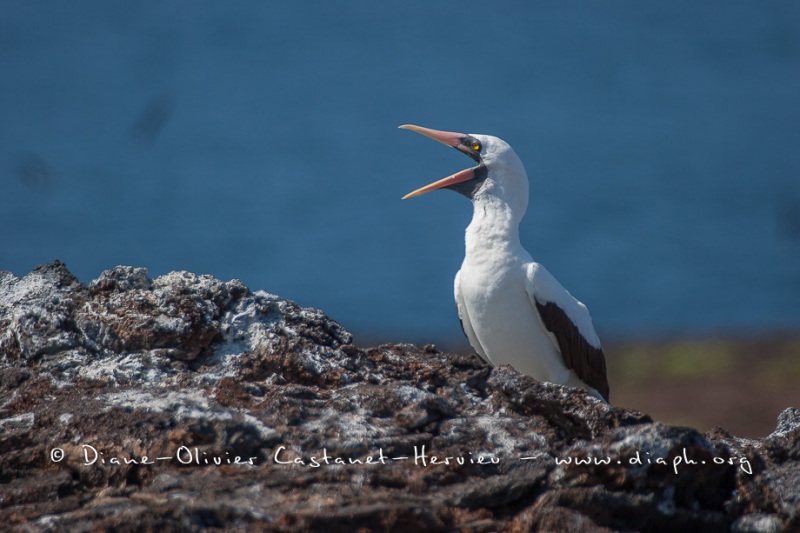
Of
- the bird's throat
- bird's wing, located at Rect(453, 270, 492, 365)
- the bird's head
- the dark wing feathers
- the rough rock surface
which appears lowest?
the rough rock surface

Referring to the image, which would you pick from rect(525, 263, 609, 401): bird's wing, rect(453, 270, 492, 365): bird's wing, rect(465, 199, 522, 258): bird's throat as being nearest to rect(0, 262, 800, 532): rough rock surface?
rect(525, 263, 609, 401): bird's wing

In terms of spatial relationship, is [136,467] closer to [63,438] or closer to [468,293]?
[63,438]

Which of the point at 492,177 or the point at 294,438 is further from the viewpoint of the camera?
the point at 492,177

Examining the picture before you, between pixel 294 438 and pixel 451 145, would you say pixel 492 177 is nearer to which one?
pixel 451 145

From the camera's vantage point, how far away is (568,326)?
26.4ft

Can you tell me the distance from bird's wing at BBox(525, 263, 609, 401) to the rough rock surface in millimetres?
2724

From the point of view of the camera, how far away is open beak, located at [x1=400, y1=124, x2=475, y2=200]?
8.48m

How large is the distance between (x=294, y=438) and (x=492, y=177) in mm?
4383

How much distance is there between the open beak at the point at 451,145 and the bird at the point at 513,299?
0.01m

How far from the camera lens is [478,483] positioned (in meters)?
4.22

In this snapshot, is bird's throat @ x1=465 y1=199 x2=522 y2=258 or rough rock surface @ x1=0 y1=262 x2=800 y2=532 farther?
bird's throat @ x1=465 y1=199 x2=522 y2=258

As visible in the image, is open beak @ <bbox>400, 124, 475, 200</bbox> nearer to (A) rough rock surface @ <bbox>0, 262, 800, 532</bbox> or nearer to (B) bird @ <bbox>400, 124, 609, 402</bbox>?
(B) bird @ <bbox>400, 124, 609, 402</bbox>

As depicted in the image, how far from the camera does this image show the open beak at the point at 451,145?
27.8ft

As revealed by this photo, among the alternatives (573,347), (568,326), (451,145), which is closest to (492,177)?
(451,145)
